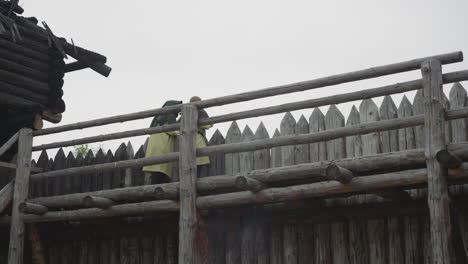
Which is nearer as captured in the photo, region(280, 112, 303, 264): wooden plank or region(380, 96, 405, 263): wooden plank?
region(380, 96, 405, 263): wooden plank

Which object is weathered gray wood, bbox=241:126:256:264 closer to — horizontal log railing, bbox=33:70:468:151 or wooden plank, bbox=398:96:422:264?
horizontal log railing, bbox=33:70:468:151

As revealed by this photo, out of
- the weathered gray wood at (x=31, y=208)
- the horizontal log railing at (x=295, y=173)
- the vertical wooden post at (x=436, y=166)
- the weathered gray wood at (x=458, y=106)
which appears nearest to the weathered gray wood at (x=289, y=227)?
the horizontal log railing at (x=295, y=173)

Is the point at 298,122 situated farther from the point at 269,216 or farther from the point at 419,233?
the point at 419,233

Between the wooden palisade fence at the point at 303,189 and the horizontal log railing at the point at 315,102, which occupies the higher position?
the horizontal log railing at the point at 315,102

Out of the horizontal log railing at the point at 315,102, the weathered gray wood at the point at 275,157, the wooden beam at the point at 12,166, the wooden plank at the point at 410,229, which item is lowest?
the wooden plank at the point at 410,229

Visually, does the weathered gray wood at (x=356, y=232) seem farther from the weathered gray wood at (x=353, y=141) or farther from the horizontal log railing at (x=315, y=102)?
the horizontal log railing at (x=315, y=102)

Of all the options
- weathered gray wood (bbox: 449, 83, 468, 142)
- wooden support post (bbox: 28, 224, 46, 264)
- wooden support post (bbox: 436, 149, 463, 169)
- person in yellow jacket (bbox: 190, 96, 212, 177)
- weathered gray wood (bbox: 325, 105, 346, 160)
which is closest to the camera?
wooden support post (bbox: 436, 149, 463, 169)

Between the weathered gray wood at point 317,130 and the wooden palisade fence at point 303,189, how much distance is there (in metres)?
0.02

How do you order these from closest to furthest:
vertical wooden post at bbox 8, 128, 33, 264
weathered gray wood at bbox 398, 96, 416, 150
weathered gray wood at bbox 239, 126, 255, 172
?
1. weathered gray wood at bbox 398, 96, 416, 150
2. weathered gray wood at bbox 239, 126, 255, 172
3. vertical wooden post at bbox 8, 128, 33, 264

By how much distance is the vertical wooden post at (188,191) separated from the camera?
7.93 m

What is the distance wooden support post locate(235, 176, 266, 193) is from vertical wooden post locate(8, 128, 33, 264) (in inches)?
155

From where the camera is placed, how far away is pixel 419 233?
7770 mm

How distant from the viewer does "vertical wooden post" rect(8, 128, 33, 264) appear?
9.65m

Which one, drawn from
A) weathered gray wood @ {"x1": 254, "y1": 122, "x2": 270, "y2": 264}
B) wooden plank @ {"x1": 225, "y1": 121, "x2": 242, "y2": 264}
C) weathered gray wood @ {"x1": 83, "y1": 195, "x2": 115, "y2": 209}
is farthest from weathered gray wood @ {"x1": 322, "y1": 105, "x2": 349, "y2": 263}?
weathered gray wood @ {"x1": 83, "y1": 195, "x2": 115, "y2": 209}
